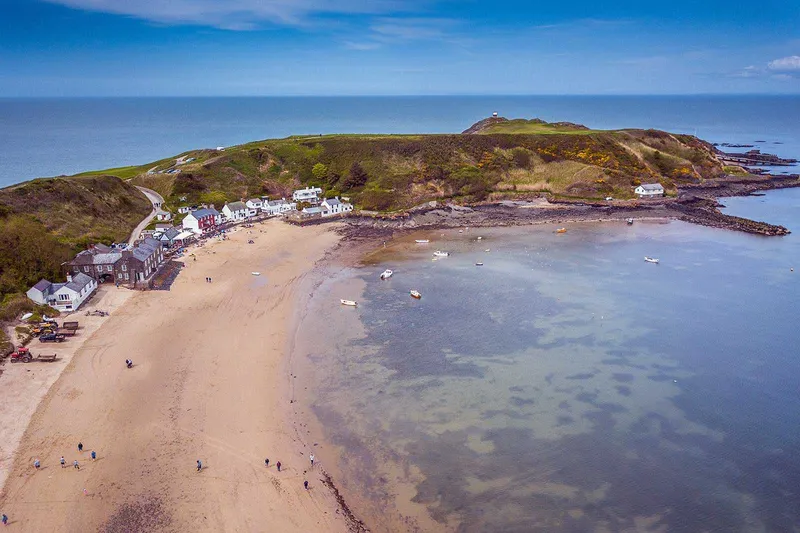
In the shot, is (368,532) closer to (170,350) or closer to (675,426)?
(675,426)

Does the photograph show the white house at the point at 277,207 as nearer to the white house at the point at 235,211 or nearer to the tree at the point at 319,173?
the white house at the point at 235,211

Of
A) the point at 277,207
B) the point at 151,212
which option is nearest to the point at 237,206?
the point at 277,207

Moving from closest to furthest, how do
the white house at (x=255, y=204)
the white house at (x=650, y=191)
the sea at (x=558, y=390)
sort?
the sea at (x=558, y=390), the white house at (x=255, y=204), the white house at (x=650, y=191)

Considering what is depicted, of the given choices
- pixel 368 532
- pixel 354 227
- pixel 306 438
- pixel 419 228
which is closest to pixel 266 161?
pixel 354 227

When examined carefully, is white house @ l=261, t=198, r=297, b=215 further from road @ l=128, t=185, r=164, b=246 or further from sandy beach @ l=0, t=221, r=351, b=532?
sandy beach @ l=0, t=221, r=351, b=532

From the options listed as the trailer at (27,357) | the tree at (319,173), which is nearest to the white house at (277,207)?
the tree at (319,173)

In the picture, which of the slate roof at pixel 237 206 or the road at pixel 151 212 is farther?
the slate roof at pixel 237 206
